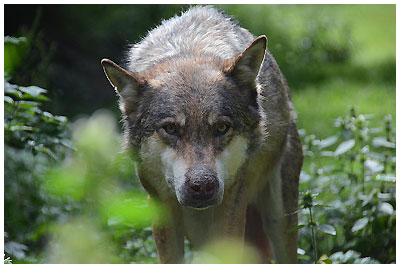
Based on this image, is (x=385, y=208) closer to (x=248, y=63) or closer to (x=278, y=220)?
(x=278, y=220)

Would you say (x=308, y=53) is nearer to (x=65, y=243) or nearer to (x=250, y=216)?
(x=250, y=216)

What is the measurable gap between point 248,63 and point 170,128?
2.21 feet

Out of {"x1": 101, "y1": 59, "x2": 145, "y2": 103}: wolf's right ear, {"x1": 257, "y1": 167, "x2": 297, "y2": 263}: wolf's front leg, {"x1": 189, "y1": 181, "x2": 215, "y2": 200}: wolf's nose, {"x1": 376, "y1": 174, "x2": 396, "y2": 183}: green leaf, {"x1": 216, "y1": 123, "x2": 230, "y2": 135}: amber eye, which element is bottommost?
{"x1": 257, "y1": 167, "x2": 297, "y2": 263}: wolf's front leg

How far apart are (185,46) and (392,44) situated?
9.14m

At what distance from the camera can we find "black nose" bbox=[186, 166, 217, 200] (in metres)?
3.51

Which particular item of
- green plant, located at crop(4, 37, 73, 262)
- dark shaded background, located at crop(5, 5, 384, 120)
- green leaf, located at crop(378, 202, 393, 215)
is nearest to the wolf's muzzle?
green plant, located at crop(4, 37, 73, 262)

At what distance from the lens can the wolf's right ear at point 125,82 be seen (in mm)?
3893

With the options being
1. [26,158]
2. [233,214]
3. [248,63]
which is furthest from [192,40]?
[26,158]

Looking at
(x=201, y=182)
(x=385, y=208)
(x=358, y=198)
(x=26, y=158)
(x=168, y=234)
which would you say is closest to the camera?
(x=201, y=182)

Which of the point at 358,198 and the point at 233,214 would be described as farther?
the point at 358,198

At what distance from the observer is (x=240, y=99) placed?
3.97m

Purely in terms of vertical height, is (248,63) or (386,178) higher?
(248,63)

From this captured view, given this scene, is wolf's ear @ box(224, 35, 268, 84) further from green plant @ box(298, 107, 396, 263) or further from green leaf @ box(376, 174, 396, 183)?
green leaf @ box(376, 174, 396, 183)

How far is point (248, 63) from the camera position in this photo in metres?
3.97
